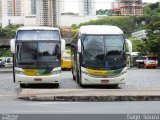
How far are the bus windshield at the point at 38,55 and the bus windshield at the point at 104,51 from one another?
139 centimetres

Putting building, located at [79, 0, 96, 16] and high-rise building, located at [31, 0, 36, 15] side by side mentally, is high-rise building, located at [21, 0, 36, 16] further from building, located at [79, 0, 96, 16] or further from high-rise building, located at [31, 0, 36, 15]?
building, located at [79, 0, 96, 16]

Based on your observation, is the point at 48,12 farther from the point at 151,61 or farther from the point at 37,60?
the point at 37,60

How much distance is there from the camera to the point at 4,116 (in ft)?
16.5

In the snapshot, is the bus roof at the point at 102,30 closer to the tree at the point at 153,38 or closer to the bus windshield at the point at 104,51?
the bus windshield at the point at 104,51

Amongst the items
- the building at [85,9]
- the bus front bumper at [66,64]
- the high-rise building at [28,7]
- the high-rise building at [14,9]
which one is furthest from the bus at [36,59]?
the high-rise building at [14,9]

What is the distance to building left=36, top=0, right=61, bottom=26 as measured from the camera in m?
103

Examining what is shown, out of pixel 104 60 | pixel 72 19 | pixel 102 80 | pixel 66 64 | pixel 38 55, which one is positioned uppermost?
pixel 72 19

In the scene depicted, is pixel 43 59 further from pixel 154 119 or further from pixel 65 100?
pixel 154 119

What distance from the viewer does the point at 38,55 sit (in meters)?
23.9

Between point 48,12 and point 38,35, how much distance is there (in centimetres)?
8685

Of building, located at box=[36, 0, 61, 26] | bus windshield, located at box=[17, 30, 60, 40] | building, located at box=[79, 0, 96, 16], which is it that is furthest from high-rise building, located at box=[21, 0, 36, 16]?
bus windshield, located at box=[17, 30, 60, 40]

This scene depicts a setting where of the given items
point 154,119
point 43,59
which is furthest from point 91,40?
point 154,119

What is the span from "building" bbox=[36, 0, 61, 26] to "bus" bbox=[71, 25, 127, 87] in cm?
7584

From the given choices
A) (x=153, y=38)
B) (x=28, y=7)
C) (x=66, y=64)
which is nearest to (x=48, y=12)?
(x=28, y=7)
